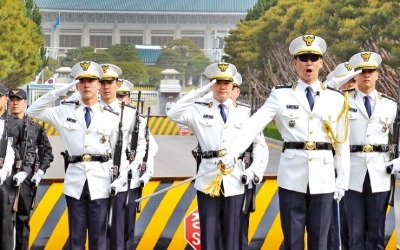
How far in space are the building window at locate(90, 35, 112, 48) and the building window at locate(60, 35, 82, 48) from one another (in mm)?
1768

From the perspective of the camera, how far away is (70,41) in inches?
4833

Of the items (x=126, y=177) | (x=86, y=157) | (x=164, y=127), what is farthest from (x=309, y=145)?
(x=164, y=127)

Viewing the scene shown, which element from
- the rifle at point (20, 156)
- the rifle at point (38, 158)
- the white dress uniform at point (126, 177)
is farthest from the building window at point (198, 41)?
the white dress uniform at point (126, 177)

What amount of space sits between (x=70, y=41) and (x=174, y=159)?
10078cm

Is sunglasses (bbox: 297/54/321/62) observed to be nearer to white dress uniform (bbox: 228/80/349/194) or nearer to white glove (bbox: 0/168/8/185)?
white dress uniform (bbox: 228/80/349/194)

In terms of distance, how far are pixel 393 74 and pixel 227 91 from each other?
19391 millimetres

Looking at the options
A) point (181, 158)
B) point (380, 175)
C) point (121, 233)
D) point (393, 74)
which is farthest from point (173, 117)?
point (393, 74)

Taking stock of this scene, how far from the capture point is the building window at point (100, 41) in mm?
123250

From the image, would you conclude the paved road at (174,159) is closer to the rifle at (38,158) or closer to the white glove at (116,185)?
the rifle at (38,158)

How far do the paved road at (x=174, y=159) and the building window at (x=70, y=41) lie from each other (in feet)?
294

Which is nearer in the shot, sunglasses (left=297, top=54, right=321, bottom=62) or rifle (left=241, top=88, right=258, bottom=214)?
sunglasses (left=297, top=54, right=321, bottom=62)

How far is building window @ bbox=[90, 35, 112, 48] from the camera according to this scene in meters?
123

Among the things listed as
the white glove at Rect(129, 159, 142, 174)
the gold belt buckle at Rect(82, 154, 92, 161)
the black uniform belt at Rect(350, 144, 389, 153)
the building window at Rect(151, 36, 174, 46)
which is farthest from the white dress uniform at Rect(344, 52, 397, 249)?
the building window at Rect(151, 36, 174, 46)

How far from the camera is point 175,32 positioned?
126062 millimetres
